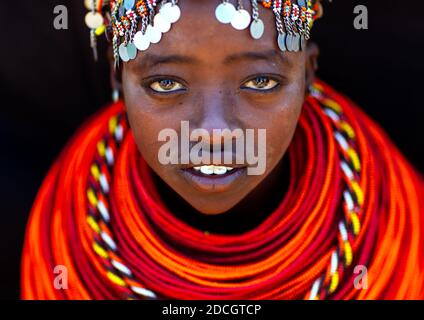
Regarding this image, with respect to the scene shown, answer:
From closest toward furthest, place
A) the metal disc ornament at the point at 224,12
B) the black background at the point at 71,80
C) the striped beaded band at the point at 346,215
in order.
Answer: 1. the metal disc ornament at the point at 224,12
2. the striped beaded band at the point at 346,215
3. the black background at the point at 71,80

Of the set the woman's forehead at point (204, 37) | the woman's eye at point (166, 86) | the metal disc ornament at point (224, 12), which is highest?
the metal disc ornament at point (224, 12)

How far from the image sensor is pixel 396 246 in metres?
1.92

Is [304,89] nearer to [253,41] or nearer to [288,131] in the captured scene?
[288,131]

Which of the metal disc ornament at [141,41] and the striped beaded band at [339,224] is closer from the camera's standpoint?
the metal disc ornament at [141,41]

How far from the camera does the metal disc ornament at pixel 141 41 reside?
62.1 inches

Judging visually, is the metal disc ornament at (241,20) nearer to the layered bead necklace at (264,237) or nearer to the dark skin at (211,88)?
the dark skin at (211,88)

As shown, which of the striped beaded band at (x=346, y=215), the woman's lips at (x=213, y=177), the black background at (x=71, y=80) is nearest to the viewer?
the woman's lips at (x=213, y=177)

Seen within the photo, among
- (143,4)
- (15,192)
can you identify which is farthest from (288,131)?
(15,192)

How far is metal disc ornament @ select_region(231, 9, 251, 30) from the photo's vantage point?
1519 millimetres

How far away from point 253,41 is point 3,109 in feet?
4.06

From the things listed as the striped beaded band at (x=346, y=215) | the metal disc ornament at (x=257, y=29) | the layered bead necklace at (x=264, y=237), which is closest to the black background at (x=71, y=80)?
the layered bead necklace at (x=264, y=237)

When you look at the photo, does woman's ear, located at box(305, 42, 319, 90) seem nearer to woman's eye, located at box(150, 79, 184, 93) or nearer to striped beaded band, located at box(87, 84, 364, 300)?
striped beaded band, located at box(87, 84, 364, 300)

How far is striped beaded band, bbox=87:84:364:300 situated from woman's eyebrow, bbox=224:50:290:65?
0.50 meters

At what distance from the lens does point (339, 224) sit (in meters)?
1.92
